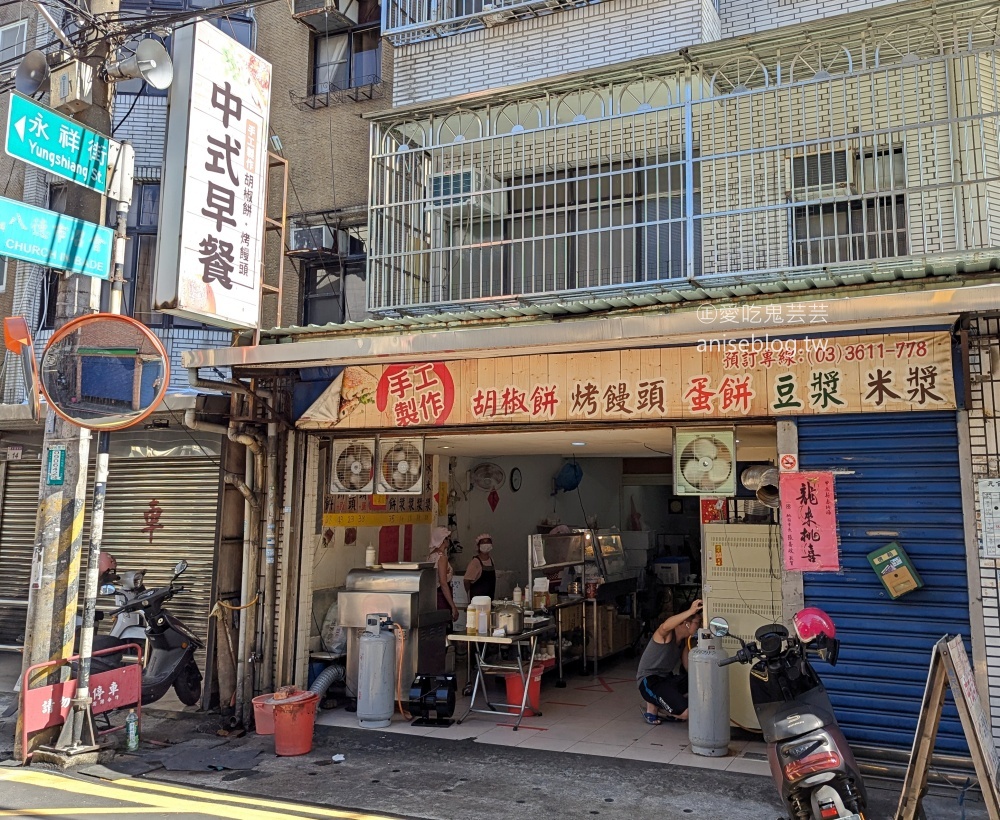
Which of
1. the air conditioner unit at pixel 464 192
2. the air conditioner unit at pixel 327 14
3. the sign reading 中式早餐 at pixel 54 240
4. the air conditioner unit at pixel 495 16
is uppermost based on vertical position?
the air conditioner unit at pixel 327 14

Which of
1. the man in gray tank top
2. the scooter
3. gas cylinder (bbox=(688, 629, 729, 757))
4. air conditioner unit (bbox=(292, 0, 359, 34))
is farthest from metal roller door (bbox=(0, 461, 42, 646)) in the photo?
the scooter

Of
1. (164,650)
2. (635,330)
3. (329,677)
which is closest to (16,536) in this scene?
(164,650)

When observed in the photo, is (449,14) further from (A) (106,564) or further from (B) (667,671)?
(B) (667,671)

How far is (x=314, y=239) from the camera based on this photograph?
12445 mm

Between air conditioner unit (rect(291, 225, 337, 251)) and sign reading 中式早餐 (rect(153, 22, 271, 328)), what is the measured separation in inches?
153

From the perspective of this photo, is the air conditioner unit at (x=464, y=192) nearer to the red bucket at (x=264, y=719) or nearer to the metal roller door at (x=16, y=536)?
the red bucket at (x=264, y=719)

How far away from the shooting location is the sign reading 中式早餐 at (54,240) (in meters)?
6.76

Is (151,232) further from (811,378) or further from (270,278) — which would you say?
(811,378)

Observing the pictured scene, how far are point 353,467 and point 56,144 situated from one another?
421cm

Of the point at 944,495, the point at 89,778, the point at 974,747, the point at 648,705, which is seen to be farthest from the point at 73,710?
the point at 944,495

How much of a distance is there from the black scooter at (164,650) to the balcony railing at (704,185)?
3.80 m

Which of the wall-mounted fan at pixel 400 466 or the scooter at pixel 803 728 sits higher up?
the wall-mounted fan at pixel 400 466

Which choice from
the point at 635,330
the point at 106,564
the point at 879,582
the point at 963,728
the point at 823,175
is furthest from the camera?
the point at 106,564

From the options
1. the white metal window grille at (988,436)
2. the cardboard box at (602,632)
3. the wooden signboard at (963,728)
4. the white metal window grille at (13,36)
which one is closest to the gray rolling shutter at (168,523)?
the cardboard box at (602,632)
